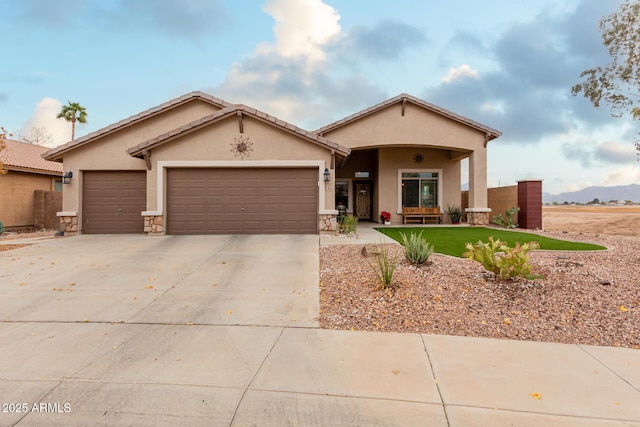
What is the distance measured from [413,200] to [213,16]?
1216 cm

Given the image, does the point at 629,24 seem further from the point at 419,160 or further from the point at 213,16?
the point at 213,16

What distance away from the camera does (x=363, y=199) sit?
19891 mm

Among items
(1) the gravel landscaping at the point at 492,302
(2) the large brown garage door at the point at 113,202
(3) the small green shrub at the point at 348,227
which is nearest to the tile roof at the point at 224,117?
(2) the large brown garage door at the point at 113,202

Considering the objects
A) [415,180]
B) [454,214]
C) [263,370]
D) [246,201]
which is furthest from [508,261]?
[415,180]

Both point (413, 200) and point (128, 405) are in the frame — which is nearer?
point (128, 405)

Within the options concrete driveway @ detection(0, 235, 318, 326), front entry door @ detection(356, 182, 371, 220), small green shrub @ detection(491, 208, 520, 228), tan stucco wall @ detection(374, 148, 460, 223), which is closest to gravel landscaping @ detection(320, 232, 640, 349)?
concrete driveway @ detection(0, 235, 318, 326)

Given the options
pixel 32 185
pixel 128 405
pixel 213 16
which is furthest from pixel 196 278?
pixel 32 185

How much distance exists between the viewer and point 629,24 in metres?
8.95

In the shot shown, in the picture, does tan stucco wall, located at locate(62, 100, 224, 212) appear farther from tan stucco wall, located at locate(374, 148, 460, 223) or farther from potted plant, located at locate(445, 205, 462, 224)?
potted plant, located at locate(445, 205, 462, 224)

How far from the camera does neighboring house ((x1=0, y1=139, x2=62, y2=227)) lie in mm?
16203

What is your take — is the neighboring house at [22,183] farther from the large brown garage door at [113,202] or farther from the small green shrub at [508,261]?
the small green shrub at [508,261]

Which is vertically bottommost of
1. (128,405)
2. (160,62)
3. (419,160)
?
(128,405)

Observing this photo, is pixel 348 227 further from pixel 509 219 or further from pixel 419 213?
pixel 509 219

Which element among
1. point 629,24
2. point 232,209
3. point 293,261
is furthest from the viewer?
point 232,209
